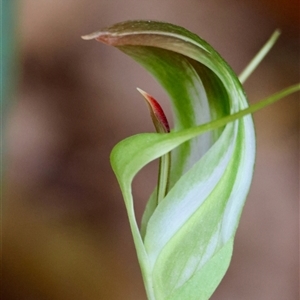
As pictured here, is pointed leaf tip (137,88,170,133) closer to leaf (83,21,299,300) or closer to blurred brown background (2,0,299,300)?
leaf (83,21,299,300)

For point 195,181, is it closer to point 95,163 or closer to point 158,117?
point 158,117

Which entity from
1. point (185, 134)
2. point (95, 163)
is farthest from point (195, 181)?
point (95, 163)

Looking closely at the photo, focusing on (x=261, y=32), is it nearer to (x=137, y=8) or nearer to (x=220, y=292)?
(x=137, y=8)

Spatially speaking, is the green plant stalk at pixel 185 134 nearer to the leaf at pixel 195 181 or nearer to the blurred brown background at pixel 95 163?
the leaf at pixel 195 181

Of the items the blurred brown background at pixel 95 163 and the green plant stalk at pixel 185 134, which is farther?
the blurred brown background at pixel 95 163

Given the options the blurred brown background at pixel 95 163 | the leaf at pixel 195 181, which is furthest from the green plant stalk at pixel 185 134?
the blurred brown background at pixel 95 163
